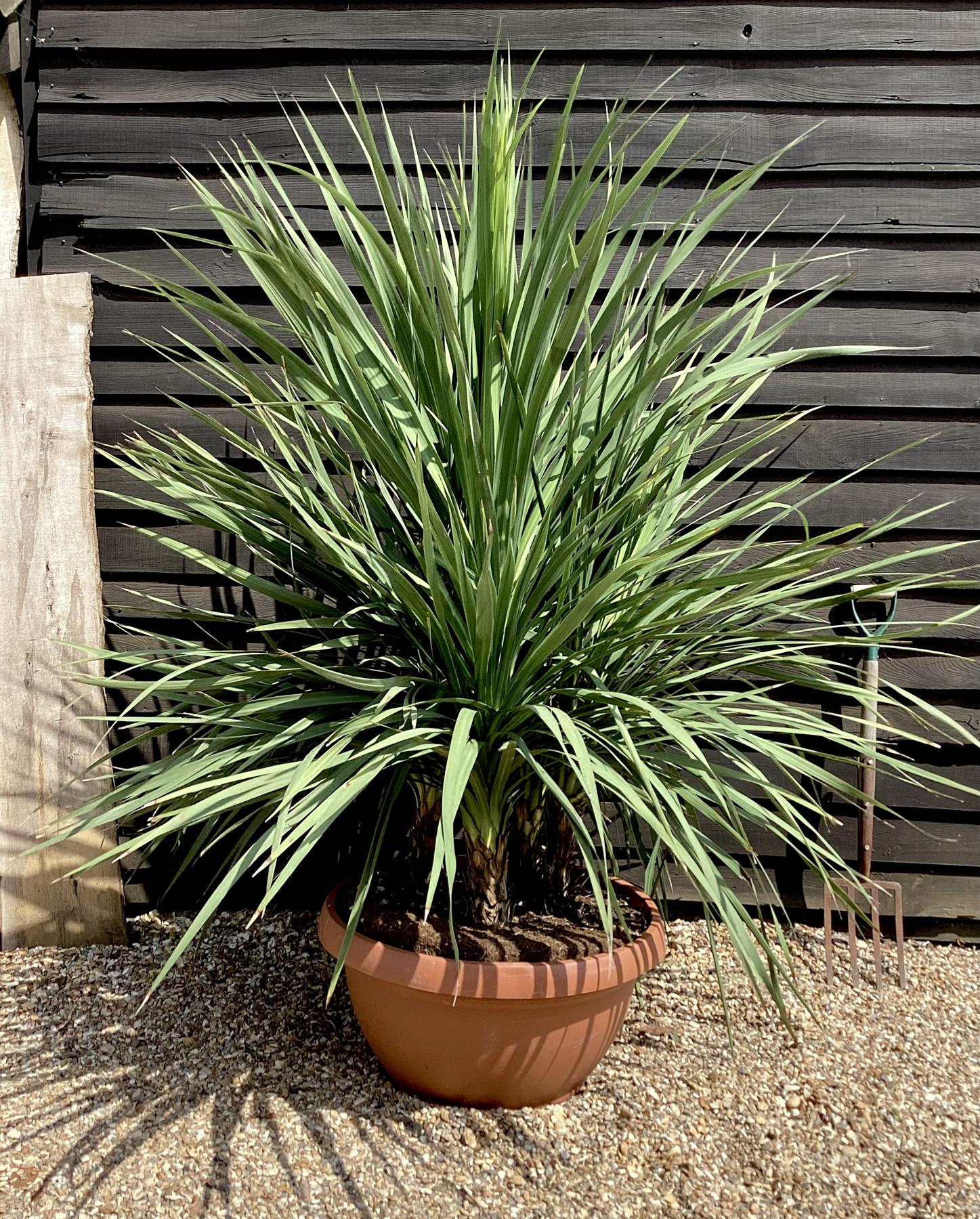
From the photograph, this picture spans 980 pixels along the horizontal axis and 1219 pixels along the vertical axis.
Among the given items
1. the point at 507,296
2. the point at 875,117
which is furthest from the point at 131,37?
the point at 875,117

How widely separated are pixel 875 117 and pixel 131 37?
1645 mm

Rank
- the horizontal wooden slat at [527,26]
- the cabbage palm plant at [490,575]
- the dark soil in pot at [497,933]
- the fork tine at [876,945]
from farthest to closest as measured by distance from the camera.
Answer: the horizontal wooden slat at [527,26] → the fork tine at [876,945] → the dark soil in pot at [497,933] → the cabbage palm plant at [490,575]

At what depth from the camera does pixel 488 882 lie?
1.48 m

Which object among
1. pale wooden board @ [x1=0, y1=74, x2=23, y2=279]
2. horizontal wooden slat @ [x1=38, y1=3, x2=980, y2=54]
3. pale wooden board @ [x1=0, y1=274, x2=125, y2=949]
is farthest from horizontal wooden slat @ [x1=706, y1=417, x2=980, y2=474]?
pale wooden board @ [x1=0, y1=74, x2=23, y2=279]

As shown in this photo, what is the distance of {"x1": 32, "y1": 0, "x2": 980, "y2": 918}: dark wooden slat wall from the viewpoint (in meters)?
2.01

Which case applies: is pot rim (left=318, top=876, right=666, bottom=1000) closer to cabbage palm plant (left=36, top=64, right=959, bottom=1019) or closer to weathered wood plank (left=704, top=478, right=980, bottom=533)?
cabbage palm plant (left=36, top=64, right=959, bottom=1019)

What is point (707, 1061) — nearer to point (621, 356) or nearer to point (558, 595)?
point (558, 595)

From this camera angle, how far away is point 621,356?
1.88m

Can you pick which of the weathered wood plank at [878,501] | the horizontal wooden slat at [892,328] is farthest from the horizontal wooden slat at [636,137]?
the weathered wood plank at [878,501]

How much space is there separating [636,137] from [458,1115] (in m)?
1.93

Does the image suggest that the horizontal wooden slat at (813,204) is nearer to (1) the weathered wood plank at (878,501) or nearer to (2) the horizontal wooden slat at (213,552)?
(1) the weathered wood plank at (878,501)

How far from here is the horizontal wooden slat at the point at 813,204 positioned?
6.63 ft

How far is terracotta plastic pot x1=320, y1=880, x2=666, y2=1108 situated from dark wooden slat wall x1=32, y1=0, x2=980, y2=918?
81 centimetres

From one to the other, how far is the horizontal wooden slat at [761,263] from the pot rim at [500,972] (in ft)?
4.65
